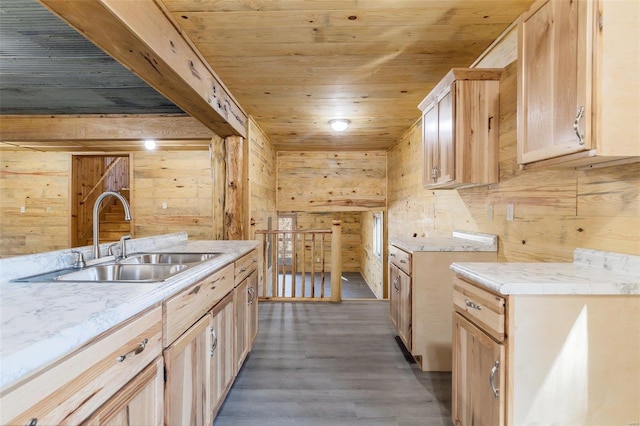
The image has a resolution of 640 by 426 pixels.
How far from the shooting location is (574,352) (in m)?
1.19

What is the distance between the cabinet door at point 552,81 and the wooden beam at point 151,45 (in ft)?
6.23

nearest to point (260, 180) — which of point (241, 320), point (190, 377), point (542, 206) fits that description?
point (241, 320)

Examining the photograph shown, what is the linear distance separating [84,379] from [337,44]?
225cm

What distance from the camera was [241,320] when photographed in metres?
2.22

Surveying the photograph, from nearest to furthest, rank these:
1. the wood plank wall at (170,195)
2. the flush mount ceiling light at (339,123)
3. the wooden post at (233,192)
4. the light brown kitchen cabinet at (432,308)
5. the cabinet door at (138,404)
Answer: the cabinet door at (138,404) → the light brown kitchen cabinet at (432,308) → the wooden post at (233,192) → the flush mount ceiling light at (339,123) → the wood plank wall at (170,195)

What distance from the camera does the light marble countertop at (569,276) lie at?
1.18 metres

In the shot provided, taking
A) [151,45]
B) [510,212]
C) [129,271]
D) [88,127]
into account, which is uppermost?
[88,127]

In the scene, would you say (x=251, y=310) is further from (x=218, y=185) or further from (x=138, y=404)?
(x=218, y=185)

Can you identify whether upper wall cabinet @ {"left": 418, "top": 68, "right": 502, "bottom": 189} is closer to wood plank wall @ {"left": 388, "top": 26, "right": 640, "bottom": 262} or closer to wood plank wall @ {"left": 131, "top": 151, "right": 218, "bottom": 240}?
wood plank wall @ {"left": 388, "top": 26, "right": 640, "bottom": 262}

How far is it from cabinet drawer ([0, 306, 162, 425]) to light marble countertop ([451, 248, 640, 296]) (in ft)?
4.31

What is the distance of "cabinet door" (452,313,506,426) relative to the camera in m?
1.22

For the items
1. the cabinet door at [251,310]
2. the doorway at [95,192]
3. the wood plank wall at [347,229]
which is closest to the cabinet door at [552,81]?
the cabinet door at [251,310]

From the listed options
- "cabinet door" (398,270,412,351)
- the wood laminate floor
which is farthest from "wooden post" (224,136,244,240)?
"cabinet door" (398,270,412,351)

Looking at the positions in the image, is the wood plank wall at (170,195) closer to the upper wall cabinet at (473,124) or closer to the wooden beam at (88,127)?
the wooden beam at (88,127)
